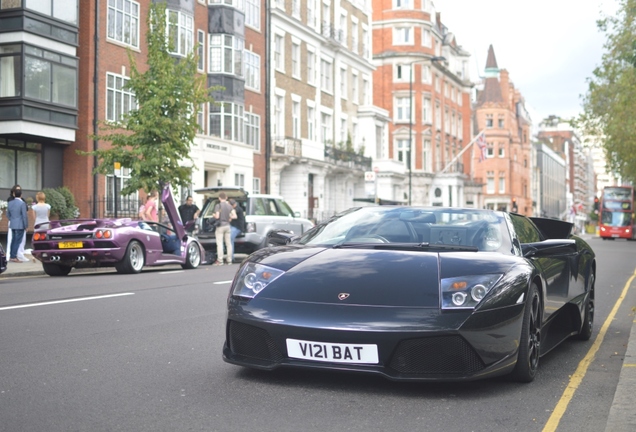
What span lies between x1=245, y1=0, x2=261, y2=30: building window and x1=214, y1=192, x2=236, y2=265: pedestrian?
22.4 metres

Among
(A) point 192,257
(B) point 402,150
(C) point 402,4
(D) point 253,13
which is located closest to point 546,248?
(A) point 192,257

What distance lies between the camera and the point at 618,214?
66500 millimetres

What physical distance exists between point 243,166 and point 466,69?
59.4 m

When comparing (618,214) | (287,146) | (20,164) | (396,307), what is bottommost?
(396,307)

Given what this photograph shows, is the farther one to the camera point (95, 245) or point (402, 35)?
point (402, 35)

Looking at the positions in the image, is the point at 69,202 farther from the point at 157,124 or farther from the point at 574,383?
the point at 574,383

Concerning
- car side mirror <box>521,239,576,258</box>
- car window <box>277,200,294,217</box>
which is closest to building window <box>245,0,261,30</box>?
car window <box>277,200,294,217</box>

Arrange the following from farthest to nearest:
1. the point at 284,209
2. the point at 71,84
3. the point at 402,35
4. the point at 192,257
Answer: the point at 402,35, the point at 71,84, the point at 284,209, the point at 192,257

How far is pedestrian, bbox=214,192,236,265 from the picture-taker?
2323cm

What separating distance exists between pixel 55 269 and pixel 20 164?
39.4 ft

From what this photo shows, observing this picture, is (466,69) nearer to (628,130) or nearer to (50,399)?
(628,130)

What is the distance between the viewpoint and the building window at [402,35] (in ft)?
267

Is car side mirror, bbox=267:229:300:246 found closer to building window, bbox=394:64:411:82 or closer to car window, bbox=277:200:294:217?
car window, bbox=277:200:294:217

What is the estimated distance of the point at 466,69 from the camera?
97.9 meters
